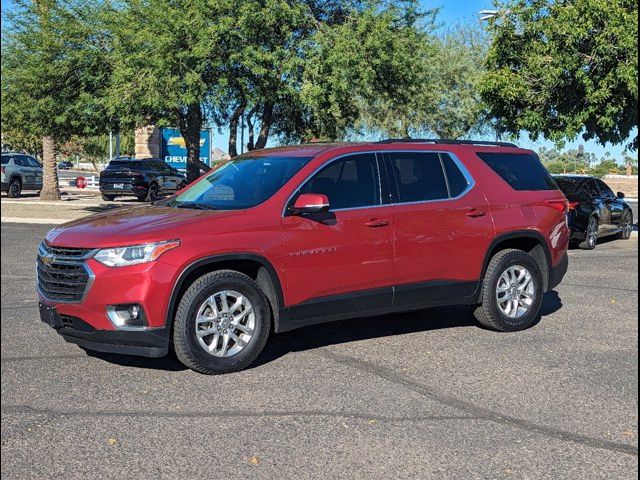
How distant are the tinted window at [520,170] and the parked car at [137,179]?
22.9 m

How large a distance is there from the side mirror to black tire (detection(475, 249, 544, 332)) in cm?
215

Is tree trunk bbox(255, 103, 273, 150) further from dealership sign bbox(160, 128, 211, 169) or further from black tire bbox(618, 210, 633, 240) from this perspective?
dealership sign bbox(160, 128, 211, 169)

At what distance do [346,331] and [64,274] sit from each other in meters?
2.86

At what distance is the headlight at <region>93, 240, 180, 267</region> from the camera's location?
5.41 metres

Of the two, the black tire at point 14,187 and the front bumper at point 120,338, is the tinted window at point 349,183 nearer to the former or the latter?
the front bumper at point 120,338

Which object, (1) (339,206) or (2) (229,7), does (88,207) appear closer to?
(2) (229,7)

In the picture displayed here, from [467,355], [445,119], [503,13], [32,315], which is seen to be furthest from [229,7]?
[445,119]

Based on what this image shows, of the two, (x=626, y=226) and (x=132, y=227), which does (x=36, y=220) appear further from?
(x=132, y=227)

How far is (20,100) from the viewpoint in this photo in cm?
2033

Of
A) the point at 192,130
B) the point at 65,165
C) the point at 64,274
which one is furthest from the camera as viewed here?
the point at 65,165

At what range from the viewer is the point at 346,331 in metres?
7.33

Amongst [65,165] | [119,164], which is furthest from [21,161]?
[65,165]

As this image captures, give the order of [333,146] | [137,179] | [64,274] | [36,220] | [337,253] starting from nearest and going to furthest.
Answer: [64,274] → [337,253] → [333,146] → [36,220] → [137,179]

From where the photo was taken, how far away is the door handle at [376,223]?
6.47 meters
